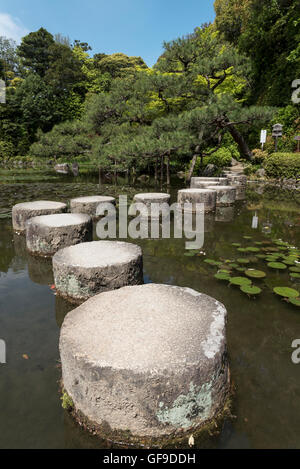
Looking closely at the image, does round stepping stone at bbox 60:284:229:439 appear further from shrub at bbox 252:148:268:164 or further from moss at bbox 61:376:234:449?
shrub at bbox 252:148:268:164

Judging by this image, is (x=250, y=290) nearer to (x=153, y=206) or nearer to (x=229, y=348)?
(x=229, y=348)

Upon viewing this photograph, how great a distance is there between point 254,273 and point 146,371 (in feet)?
7.95

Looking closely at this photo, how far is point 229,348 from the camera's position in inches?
87.2

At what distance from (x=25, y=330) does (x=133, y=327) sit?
1.18 m

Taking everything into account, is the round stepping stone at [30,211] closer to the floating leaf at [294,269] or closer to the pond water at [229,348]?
the pond water at [229,348]

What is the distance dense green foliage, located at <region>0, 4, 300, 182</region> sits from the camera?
427 inches

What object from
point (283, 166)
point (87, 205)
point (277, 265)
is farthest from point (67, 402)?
point (283, 166)

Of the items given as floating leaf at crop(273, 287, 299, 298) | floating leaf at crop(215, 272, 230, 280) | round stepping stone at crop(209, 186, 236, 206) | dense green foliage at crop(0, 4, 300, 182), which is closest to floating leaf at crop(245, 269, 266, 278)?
floating leaf at crop(215, 272, 230, 280)

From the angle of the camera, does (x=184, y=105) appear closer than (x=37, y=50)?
Yes

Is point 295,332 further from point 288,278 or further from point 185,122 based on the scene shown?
point 185,122

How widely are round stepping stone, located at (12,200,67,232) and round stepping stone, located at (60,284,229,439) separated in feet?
11.0

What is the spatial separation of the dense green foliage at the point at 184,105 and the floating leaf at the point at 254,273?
25.5 ft

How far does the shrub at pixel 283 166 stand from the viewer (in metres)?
12.0

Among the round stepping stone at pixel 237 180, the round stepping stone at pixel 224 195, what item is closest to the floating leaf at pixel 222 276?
the round stepping stone at pixel 224 195
